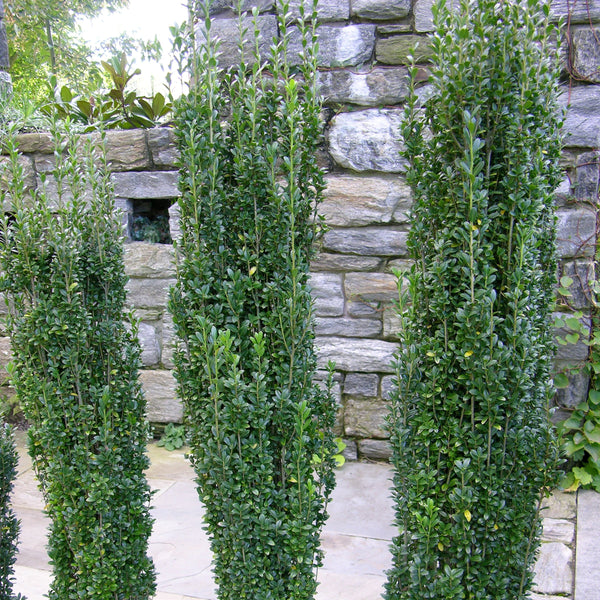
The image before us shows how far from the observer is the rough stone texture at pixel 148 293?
4031 mm

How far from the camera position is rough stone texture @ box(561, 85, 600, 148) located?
129 inches

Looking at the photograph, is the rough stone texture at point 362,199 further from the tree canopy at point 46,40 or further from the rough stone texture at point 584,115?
the tree canopy at point 46,40

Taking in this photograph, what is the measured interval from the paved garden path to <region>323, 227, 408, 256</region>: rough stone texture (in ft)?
4.38

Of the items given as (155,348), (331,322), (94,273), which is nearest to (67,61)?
(155,348)

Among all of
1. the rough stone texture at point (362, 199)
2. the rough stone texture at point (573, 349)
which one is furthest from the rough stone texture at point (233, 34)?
the rough stone texture at point (573, 349)

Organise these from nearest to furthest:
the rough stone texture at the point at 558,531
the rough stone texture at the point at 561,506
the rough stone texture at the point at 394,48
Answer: the rough stone texture at the point at 558,531, the rough stone texture at the point at 561,506, the rough stone texture at the point at 394,48

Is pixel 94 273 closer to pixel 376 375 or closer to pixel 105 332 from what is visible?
pixel 105 332

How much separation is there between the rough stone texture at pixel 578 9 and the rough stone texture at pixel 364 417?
2409 mm

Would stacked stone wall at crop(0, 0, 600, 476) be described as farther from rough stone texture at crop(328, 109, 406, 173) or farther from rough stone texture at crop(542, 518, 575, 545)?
rough stone texture at crop(542, 518, 575, 545)

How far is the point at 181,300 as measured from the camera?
6.13 feet

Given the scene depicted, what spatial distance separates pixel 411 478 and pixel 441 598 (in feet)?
1.21

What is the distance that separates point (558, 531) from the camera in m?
2.89

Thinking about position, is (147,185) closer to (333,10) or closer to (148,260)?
(148,260)

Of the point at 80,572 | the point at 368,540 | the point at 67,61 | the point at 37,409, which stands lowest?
the point at 368,540
